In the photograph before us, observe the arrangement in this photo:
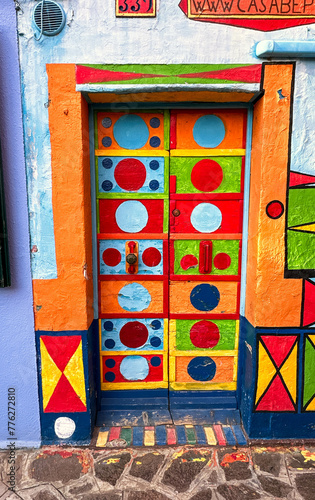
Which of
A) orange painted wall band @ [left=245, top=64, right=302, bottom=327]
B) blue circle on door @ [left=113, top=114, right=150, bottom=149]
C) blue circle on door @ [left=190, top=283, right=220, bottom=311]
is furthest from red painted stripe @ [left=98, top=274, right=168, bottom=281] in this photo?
blue circle on door @ [left=113, top=114, right=150, bottom=149]

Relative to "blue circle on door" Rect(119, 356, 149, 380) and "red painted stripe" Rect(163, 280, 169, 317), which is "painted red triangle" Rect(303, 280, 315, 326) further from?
"blue circle on door" Rect(119, 356, 149, 380)

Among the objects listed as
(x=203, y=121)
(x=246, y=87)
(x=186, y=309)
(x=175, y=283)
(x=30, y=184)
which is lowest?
(x=186, y=309)

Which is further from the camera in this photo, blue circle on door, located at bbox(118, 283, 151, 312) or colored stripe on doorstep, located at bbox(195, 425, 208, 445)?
blue circle on door, located at bbox(118, 283, 151, 312)

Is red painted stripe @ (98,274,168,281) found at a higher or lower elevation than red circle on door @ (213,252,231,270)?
lower

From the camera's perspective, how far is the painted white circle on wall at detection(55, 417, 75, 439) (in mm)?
2572

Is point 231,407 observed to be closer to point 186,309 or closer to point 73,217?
point 186,309

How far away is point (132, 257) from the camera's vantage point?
8.63 feet

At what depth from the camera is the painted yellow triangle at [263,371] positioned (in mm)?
2535

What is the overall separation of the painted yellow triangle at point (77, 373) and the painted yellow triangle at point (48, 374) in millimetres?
85

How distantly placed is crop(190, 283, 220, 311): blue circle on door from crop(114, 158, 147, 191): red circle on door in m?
1.00

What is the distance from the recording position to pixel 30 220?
7.91ft

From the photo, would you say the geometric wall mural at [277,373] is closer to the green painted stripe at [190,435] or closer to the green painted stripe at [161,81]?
the green painted stripe at [190,435]

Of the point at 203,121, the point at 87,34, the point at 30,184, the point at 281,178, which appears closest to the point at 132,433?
the point at 30,184

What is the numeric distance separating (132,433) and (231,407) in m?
0.89
